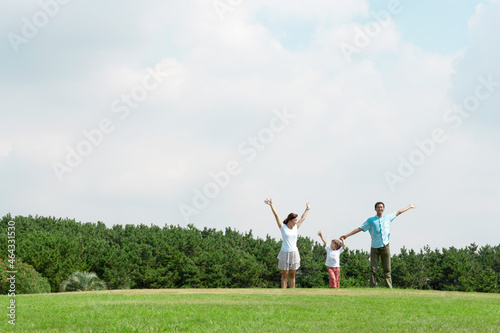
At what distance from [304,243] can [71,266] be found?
18.5 metres

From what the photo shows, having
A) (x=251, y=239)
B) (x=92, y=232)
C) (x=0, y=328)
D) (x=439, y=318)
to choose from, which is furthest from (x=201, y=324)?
(x=92, y=232)

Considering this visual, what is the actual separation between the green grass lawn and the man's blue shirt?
9.75ft

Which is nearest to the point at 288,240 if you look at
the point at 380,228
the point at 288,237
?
the point at 288,237

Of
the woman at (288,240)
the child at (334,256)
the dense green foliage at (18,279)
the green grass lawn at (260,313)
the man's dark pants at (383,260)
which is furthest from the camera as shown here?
the dense green foliage at (18,279)

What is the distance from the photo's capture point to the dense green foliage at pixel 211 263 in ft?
126

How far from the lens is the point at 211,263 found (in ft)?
142

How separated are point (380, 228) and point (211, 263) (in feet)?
86.2

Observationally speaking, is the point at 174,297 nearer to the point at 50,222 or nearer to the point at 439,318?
the point at 439,318

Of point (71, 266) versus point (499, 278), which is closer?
point (71, 266)

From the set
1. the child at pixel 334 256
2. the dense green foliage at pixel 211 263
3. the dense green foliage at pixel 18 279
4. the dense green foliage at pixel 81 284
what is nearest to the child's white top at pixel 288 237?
the child at pixel 334 256

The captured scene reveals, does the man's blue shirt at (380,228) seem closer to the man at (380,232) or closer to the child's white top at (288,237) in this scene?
the man at (380,232)

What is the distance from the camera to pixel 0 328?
11.2 metres

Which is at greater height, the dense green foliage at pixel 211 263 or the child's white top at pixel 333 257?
the dense green foliage at pixel 211 263

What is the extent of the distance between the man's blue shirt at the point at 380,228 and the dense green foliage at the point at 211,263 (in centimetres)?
2063
